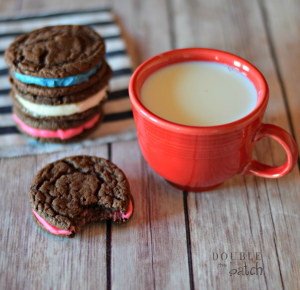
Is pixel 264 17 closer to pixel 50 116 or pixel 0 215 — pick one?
pixel 50 116

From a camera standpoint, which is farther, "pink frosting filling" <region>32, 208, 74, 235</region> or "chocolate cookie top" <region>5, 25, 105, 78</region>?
"chocolate cookie top" <region>5, 25, 105, 78</region>

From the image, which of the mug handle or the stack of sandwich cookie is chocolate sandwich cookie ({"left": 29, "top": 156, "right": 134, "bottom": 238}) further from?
the mug handle

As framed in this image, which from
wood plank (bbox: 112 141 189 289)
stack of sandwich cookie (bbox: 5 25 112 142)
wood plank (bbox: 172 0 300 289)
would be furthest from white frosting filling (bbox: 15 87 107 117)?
wood plank (bbox: 172 0 300 289)

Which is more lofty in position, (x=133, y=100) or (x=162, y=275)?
(x=133, y=100)

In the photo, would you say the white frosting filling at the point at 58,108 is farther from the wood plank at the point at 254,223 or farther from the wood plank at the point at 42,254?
the wood plank at the point at 254,223

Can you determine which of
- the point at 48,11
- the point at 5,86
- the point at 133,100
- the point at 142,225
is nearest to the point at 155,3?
the point at 48,11

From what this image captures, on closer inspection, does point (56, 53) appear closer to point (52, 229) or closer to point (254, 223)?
point (52, 229)
